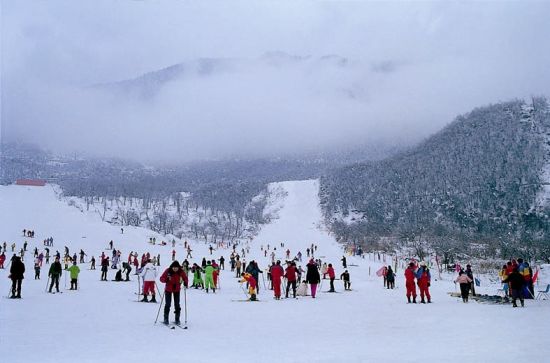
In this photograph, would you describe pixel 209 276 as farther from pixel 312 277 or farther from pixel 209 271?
pixel 312 277

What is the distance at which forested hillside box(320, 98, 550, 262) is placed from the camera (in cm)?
12250

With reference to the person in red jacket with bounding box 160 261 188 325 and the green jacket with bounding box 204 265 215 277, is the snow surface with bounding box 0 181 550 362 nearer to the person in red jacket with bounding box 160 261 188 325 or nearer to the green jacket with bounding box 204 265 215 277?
the person in red jacket with bounding box 160 261 188 325

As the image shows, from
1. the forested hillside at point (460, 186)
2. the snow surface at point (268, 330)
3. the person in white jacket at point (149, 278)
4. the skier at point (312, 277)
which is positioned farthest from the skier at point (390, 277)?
the forested hillside at point (460, 186)

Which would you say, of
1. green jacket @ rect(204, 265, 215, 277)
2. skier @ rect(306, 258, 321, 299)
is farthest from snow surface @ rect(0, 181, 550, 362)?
green jacket @ rect(204, 265, 215, 277)

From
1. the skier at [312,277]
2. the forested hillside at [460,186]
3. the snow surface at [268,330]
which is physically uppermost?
the forested hillside at [460,186]

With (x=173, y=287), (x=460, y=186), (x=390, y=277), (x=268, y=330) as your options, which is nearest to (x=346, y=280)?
(x=390, y=277)

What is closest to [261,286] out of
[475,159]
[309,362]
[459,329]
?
[459,329]

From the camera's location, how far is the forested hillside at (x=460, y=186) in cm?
12250

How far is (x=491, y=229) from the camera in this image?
411 ft

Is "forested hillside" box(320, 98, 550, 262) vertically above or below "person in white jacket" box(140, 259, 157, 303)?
above

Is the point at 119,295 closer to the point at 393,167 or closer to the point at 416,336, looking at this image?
the point at 416,336

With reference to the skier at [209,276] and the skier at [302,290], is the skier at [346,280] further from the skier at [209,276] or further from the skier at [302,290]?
the skier at [209,276]

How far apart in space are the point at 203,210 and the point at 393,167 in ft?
257

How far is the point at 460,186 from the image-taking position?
14488 centimetres
